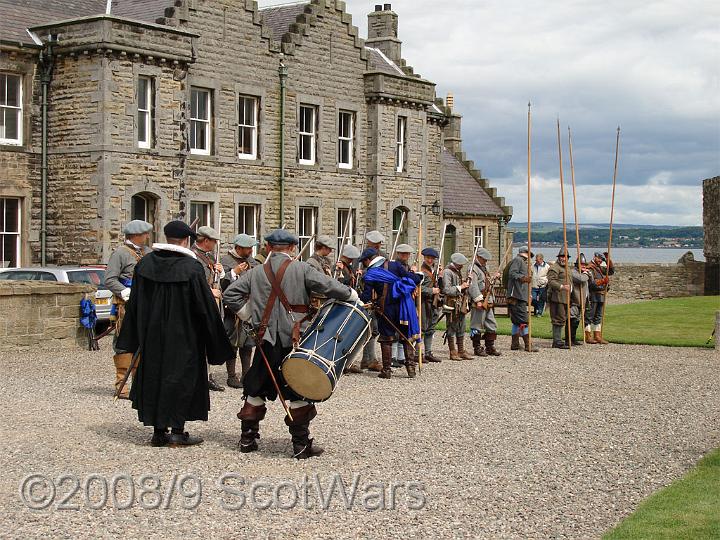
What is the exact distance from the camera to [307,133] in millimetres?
33281

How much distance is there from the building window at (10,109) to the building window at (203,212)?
5027mm

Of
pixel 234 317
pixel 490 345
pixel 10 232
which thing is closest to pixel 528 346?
pixel 490 345

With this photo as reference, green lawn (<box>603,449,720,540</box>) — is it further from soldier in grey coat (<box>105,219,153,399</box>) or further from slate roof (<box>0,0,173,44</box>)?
slate roof (<box>0,0,173,44</box>)

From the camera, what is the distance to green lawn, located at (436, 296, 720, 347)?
74.0 ft

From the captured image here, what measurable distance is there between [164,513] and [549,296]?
14.2 meters

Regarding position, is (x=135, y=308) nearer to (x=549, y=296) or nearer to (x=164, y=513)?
(x=164, y=513)

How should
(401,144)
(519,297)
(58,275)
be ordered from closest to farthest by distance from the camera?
(519,297)
(58,275)
(401,144)

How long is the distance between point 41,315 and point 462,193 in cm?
2989

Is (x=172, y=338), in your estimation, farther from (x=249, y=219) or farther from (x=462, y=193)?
(x=462, y=193)

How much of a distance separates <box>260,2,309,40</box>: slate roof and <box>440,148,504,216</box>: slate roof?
10.8m

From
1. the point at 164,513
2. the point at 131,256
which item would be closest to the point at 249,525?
the point at 164,513

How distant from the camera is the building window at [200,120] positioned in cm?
2986

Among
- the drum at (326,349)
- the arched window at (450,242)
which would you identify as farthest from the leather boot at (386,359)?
the arched window at (450,242)

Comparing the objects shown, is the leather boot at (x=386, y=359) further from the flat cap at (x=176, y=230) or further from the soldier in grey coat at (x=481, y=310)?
the flat cap at (x=176, y=230)
